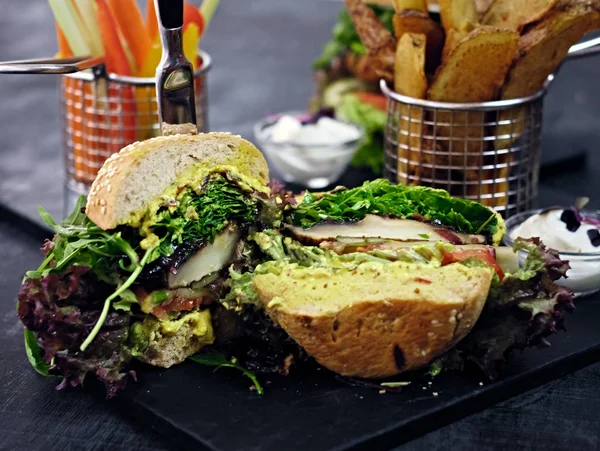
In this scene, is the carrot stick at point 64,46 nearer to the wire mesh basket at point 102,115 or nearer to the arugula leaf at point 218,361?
the wire mesh basket at point 102,115

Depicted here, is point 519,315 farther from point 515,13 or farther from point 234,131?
point 234,131

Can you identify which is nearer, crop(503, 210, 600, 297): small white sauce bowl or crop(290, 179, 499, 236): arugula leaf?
crop(290, 179, 499, 236): arugula leaf

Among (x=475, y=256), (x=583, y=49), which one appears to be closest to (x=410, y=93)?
(x=583, y=49)

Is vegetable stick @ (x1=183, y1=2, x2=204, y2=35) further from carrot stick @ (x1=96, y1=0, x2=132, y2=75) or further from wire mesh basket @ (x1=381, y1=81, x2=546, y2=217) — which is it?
wire mesh basket @ (x1=381, y1=81, x2=546, y2=217)

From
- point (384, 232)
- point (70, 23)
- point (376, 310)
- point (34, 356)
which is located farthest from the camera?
point (70, 23)

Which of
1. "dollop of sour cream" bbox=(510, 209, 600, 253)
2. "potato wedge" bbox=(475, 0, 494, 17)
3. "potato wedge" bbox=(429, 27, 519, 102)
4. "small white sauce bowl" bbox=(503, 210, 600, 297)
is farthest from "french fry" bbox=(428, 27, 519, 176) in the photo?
"small white sauce bowl" bbox=(503, 210, 600, 297)

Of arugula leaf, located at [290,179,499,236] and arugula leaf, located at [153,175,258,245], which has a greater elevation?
arugula leaf, located at [153,175,258,245]

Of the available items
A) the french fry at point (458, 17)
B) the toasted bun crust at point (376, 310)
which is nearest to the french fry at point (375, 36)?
the french fry at point (458, 17)

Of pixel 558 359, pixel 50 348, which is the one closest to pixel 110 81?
pixel 50 348
